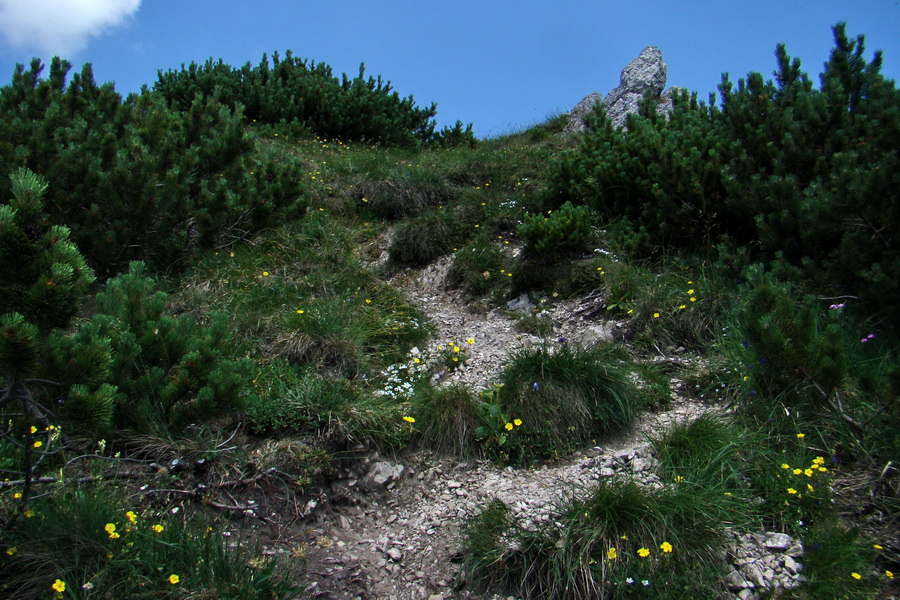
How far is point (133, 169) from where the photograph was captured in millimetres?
5465

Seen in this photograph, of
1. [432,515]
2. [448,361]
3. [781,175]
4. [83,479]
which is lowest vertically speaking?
[432,515]

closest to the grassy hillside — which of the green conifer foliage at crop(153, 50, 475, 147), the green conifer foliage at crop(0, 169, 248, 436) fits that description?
the green conifer foliage at crop(0, 169, 248, 436)

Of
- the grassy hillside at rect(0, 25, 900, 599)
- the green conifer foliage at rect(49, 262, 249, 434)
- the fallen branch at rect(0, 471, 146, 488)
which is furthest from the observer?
the green conifer foliage at rect(49, 262, 249, 434)

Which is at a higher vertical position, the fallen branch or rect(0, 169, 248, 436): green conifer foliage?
rect(0, 169, 248, 436): green conifer foliage

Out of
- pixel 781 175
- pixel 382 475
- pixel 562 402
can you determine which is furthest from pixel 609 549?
pixel 781 175

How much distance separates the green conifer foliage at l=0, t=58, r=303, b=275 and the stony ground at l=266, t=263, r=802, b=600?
3249 mm

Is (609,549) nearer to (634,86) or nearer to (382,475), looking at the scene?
(382,475)

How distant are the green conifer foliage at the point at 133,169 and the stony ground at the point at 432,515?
3249mm

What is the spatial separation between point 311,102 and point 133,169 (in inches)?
306

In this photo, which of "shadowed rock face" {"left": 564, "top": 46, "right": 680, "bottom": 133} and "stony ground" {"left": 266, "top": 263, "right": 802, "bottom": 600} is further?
"shadowed rock face" {"left": 564, "top": 46, "right": 680, "bottom": 133}

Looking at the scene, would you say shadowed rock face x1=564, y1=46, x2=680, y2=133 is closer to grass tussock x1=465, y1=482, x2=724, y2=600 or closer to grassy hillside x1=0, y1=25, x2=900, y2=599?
grassy hillside x1=0, y1=25, x2=900, y2=599

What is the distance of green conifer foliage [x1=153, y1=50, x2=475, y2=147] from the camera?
40.9 ft

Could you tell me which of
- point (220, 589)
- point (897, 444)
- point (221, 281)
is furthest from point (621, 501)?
point (221, 281)

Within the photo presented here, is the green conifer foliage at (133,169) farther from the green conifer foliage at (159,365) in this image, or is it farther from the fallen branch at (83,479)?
the fallen branch at (83,479)
